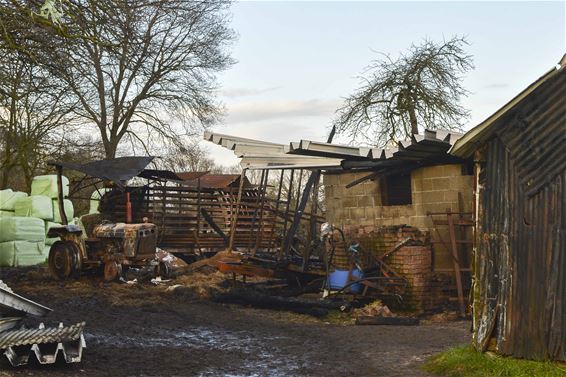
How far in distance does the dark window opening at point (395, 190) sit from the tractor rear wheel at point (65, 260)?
6.64m

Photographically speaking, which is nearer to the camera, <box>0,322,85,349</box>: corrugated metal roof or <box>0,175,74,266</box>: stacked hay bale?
<box>0,322,85,349</box>: corrugated metal roof

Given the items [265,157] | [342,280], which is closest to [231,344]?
[342,280]

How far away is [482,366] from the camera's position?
7352 mm

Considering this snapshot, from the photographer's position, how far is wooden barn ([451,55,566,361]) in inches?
278

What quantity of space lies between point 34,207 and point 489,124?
16.7 meters

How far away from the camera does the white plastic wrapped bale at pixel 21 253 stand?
65.3 feet

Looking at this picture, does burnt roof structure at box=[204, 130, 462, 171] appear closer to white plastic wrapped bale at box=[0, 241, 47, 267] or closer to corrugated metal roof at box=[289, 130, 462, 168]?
corrugated metal roof at box=[289, 130, 462, 168]

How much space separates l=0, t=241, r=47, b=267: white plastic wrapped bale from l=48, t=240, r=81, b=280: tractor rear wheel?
5.10m

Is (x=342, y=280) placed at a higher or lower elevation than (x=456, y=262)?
lower

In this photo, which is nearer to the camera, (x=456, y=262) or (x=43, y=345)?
(x=43, y=345)

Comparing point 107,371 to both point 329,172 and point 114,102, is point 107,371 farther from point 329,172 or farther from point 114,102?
point 114,102

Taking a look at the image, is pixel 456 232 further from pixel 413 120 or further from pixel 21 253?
pixel 21 253

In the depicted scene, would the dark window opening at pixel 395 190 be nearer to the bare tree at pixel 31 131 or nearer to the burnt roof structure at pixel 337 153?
the burnt roof structure at pixel 337 153

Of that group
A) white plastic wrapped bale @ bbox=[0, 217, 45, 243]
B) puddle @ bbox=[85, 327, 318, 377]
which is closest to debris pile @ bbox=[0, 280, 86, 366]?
puddle @ bbox=[85, 327, 318, 377]
